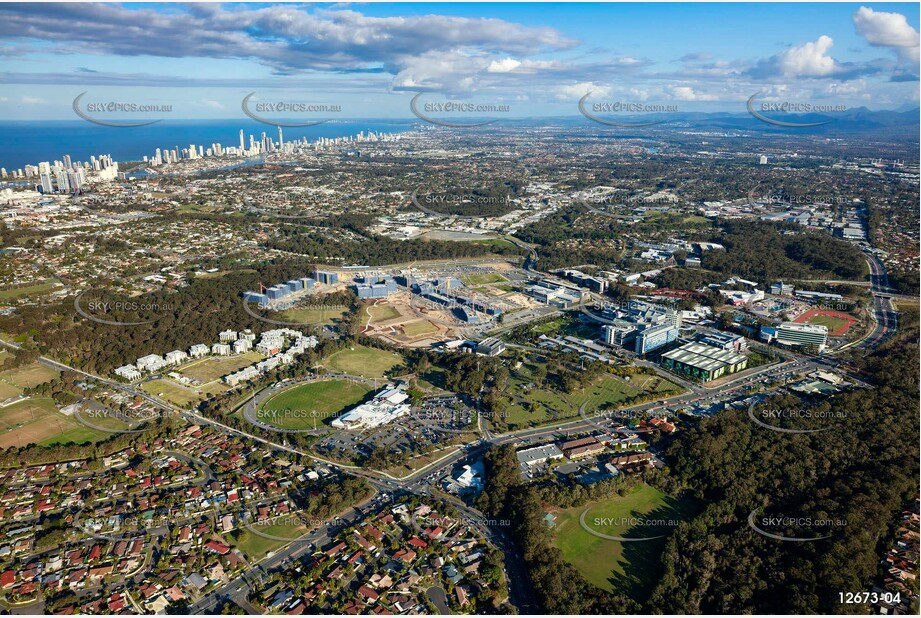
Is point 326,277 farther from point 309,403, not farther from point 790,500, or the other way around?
point 790,500

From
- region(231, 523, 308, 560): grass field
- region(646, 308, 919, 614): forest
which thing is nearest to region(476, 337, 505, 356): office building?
region(646, 308, 919, 614): forest

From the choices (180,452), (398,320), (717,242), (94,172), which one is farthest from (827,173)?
(94,172)

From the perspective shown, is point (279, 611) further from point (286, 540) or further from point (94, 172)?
point (94, 172)

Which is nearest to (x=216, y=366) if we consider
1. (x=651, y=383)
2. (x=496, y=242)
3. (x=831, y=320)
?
(x=651, y=383)

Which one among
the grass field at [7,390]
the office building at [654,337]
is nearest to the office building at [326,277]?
the grass field at [7,390]

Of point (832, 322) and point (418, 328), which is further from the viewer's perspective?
point (832, 322)

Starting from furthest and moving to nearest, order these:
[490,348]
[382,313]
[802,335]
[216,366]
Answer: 1. [382,313]
2. [802,335]
3. [490,348]
4. [216,366]

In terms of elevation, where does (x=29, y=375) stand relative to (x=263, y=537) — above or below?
above
